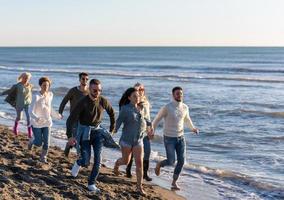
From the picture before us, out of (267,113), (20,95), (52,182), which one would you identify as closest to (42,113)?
(52,182)

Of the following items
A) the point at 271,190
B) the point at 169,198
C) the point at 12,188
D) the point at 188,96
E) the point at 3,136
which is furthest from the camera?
the point at 188,96

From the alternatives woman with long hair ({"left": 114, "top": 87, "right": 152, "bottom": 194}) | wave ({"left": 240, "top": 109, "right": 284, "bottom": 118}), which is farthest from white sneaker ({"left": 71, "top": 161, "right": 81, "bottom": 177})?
wave ({"left": 240, "top": 109, "right": 284, "bottom": 118})

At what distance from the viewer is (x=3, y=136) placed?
451 inches

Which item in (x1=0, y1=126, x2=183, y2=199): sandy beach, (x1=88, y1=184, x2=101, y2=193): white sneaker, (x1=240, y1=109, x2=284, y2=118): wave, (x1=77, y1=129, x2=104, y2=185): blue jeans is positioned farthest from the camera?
(x1=240, y1=109, x2=284, y2=118): wave

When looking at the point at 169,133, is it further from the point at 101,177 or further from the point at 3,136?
the point at 3,136

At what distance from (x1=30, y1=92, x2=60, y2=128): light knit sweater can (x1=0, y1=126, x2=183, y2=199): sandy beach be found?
669mm

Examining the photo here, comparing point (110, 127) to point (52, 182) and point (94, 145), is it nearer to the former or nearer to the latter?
point (94, 145)

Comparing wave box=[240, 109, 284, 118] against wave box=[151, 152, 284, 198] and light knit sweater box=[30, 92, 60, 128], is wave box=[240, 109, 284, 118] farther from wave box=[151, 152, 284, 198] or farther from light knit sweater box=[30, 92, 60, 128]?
light knit sweater box=[30, 92, 60, 128]

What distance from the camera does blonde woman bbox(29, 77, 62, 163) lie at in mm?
8289

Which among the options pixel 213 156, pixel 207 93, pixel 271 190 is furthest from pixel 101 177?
pixel 207 93

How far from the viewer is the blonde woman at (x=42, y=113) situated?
8289 mm

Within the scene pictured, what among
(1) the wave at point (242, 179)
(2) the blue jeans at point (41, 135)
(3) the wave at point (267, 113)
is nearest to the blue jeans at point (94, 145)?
(2) the blue jeans at point (41, 135)

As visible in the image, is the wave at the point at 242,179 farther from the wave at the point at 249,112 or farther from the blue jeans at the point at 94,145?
the wave at the point at 249,112

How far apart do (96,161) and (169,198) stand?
143 centimetres
